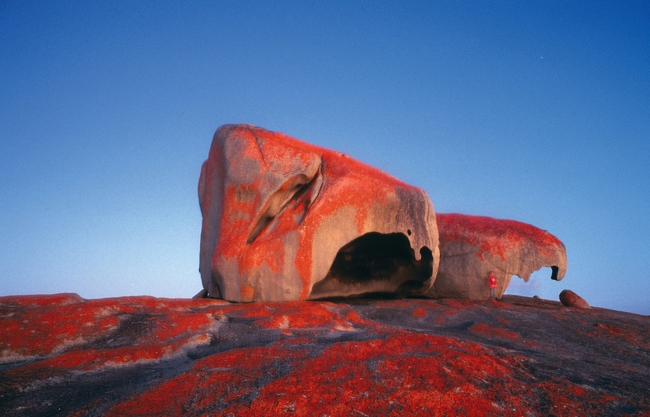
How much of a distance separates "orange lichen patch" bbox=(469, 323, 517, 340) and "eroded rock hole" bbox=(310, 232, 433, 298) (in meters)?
2.63

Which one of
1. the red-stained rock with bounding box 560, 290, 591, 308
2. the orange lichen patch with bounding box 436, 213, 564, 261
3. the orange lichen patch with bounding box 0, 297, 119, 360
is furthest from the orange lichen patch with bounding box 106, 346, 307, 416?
the red-stained rock with bounding box 560, 290, 591, 308

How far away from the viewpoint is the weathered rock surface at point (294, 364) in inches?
113

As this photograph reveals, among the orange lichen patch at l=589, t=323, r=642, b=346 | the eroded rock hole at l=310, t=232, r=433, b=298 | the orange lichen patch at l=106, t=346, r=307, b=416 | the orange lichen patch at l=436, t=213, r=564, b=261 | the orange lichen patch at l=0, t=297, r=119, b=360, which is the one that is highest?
the orange lichen patch at l=436, t=213, r=564, b=261

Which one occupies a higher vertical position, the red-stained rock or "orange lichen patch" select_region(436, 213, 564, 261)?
"orange lichen patch" select_region(436, 213, 564, 261)

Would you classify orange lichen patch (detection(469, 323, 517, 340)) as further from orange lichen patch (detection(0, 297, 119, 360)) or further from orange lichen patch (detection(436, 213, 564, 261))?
orange lichen patch (detection(0, 297, 119, 360))

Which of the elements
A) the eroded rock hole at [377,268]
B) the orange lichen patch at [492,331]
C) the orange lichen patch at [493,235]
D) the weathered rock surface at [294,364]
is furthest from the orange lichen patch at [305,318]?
the orange lichen patch at [493,235]

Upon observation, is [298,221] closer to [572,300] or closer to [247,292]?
[247,292]

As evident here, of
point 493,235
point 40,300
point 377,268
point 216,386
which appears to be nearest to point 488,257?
point 493,235

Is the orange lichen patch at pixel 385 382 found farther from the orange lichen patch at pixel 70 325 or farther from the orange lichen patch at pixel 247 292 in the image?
the orange lichen patch at pixel 247 292

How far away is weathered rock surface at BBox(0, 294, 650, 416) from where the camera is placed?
2.87 m

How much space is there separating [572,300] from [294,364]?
9.41m

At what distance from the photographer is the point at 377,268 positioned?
9547mm

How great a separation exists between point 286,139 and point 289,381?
621 centimetres

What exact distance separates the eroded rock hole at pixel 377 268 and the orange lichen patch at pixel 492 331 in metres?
2.63
